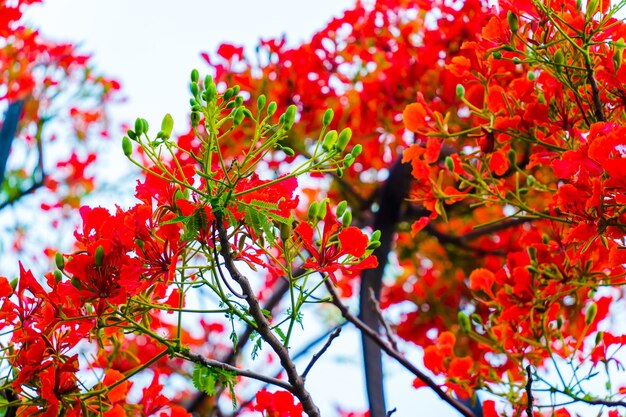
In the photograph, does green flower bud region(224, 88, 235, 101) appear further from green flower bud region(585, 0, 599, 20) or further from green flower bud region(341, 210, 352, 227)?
green flower bud region(585, 0, 599, 20)

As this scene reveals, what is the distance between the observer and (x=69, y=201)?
382cm

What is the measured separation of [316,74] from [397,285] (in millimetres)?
1085

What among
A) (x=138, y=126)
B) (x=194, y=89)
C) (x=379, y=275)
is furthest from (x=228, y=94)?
(x=379, y=275)

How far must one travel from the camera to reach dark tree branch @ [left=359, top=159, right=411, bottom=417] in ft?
7.29

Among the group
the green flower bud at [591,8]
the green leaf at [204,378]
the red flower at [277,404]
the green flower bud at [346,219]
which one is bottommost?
the green leaf at [204,378]

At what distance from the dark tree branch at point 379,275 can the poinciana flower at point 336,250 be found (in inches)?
39.2

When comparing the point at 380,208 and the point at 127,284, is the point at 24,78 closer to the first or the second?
the point at 380,208

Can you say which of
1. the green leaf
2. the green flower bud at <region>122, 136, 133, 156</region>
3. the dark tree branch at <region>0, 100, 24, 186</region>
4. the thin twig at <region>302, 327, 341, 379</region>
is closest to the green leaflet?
A: the green leaf

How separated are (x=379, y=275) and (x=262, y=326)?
1.45m

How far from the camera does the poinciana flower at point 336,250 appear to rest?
3.83 feet

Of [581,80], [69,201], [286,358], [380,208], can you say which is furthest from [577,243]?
[69,201]

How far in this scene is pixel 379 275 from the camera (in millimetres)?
2553

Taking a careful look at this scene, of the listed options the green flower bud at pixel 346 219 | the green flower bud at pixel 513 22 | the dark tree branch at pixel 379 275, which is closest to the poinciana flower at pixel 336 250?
the green flower bud at pixel 346 219

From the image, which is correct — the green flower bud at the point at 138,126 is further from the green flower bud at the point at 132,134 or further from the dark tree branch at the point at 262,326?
the dark tree branch at the point at 262,326
